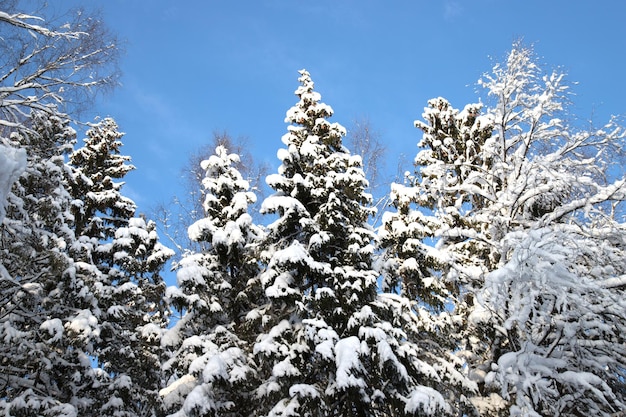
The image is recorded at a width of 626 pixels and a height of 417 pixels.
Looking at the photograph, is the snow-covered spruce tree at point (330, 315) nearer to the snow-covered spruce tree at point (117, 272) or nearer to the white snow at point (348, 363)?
the white snow at point (348, 363)

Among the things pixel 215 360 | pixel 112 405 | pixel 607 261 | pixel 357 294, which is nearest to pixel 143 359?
pixel 112 405

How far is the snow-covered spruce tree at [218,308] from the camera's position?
33.1 feet

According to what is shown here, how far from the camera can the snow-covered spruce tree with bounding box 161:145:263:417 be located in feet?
33.1

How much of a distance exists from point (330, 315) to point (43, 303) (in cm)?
825

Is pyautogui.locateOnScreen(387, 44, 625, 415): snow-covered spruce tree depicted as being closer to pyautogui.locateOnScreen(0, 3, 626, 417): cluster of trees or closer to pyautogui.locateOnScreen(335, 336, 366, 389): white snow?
pyautogui.locateOnScreen(0, 3, 626, 417): cluster of trees

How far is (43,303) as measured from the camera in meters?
12.9

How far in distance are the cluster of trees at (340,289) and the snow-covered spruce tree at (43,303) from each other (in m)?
0.07

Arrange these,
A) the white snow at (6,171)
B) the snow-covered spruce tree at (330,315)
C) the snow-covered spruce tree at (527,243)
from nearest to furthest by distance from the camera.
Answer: the white snow at (6,171) < the snow-covered spruce tree at (527,243) < the snow-covered spruce tree at (330,315)

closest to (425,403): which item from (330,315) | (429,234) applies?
(330,315)

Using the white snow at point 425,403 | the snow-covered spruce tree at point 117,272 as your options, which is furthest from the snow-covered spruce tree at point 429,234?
the snow-covered spruce tree at point 117,272

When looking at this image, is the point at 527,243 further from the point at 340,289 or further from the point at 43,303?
the point at 43,303

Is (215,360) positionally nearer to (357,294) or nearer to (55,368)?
(357,294)

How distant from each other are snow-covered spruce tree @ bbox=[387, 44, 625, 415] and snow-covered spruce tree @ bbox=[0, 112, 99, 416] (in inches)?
340

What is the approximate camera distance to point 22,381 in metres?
11.0
